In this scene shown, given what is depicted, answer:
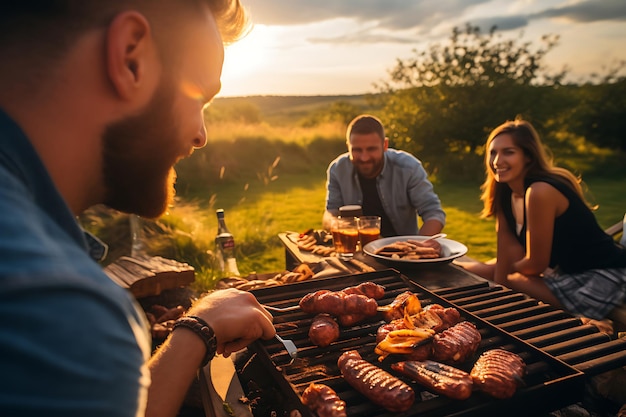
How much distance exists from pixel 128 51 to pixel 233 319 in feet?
4.02

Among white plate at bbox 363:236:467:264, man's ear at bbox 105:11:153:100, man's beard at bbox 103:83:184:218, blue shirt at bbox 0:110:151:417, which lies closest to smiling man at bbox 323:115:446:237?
white plate at bbox 363:236:467:264

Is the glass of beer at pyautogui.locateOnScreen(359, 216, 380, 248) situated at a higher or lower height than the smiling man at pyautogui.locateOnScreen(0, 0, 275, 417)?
lower

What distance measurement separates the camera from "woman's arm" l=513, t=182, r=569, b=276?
4.42 metres

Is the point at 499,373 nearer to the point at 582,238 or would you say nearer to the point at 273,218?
the point at 582,238

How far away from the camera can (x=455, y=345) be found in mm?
1895

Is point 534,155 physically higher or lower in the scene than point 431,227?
higher

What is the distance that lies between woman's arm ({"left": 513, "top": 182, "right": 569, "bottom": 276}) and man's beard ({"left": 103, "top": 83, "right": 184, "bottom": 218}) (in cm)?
394

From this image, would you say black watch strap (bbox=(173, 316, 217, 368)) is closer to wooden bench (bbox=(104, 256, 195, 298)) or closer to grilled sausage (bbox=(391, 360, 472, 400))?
grilled sausage (bbox=(391, 360, 472, 400))

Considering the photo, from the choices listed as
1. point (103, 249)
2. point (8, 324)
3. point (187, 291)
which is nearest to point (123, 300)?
point (8, 324)

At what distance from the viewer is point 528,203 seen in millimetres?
4500

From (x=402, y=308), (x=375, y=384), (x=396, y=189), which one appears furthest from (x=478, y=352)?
(x=396, y=189)

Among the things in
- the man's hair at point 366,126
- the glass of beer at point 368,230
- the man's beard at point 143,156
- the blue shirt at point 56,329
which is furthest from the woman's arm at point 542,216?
the blue shirt at point 56,329

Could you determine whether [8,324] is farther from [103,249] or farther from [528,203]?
[528,203]

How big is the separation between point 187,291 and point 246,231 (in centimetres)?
468
